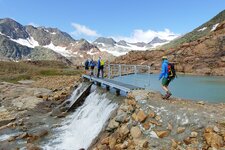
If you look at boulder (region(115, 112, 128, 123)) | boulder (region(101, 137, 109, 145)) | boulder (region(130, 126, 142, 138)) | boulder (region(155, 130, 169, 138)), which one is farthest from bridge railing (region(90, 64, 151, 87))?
boulder (region(155, 130, 169, 138))

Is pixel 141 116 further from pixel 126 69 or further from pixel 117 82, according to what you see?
pixel 126 69

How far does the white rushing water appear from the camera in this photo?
1870cm

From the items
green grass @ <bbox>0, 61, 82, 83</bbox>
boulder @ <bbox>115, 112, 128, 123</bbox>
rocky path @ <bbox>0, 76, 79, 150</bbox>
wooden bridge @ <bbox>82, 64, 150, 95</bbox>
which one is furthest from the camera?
green grass @ <bbox>0, 61, 82, 83</bbox>

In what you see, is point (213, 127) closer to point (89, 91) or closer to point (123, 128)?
point (123, 128)

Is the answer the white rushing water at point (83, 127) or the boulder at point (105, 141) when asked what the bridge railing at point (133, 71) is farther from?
the boulder at point (105, 141)

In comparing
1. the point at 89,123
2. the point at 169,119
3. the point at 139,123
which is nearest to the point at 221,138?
the point at 169,119

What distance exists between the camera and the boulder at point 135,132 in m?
13.2

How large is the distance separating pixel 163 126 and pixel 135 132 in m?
1.51

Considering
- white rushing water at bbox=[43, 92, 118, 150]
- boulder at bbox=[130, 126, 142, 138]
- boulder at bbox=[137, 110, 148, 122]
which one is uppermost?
boulder at bbox=[137, 110, 148, 122]

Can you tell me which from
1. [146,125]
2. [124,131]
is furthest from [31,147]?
[146,125]

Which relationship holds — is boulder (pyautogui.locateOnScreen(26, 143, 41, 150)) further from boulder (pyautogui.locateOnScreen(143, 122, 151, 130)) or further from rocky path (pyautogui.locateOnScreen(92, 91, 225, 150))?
boulder (pyautogui.locateOnScreen(143, 122, 151, 130))

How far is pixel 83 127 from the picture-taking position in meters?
21.5

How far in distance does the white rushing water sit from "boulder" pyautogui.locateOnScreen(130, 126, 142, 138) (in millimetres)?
4989

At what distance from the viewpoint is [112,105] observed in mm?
20766
